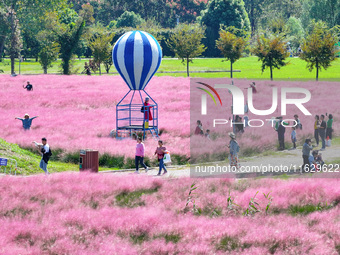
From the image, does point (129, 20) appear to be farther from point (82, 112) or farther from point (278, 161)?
point (278, 161)

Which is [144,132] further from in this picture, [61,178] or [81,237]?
[81,237]

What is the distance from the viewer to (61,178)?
1845 cm

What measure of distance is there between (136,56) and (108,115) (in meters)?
5.23

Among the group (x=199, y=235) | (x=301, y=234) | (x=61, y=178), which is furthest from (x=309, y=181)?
(x=61, y=178)

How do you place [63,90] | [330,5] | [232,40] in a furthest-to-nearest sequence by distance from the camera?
[330,5] → [232,40] → [63,90]

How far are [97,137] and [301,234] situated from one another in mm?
15948

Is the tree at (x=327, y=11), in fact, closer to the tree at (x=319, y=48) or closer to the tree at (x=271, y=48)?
the tree at (x=319, y=48)

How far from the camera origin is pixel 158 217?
14844mm

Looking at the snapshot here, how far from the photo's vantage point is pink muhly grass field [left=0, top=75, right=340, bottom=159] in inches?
1005

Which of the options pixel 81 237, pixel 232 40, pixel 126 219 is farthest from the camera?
A: pixel 232 40

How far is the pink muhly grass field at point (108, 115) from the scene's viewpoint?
1005 inches

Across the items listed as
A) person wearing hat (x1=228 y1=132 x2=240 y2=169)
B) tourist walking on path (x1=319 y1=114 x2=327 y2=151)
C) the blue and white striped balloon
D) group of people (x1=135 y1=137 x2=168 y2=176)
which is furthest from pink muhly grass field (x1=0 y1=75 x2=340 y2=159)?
person wearing hat (x1=228 y1=132 x2=240 y2=169)


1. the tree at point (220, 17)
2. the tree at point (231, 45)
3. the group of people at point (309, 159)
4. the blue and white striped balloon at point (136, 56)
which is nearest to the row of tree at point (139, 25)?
the tree at point (220, 17)

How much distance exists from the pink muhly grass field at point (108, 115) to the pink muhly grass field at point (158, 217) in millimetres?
5969
